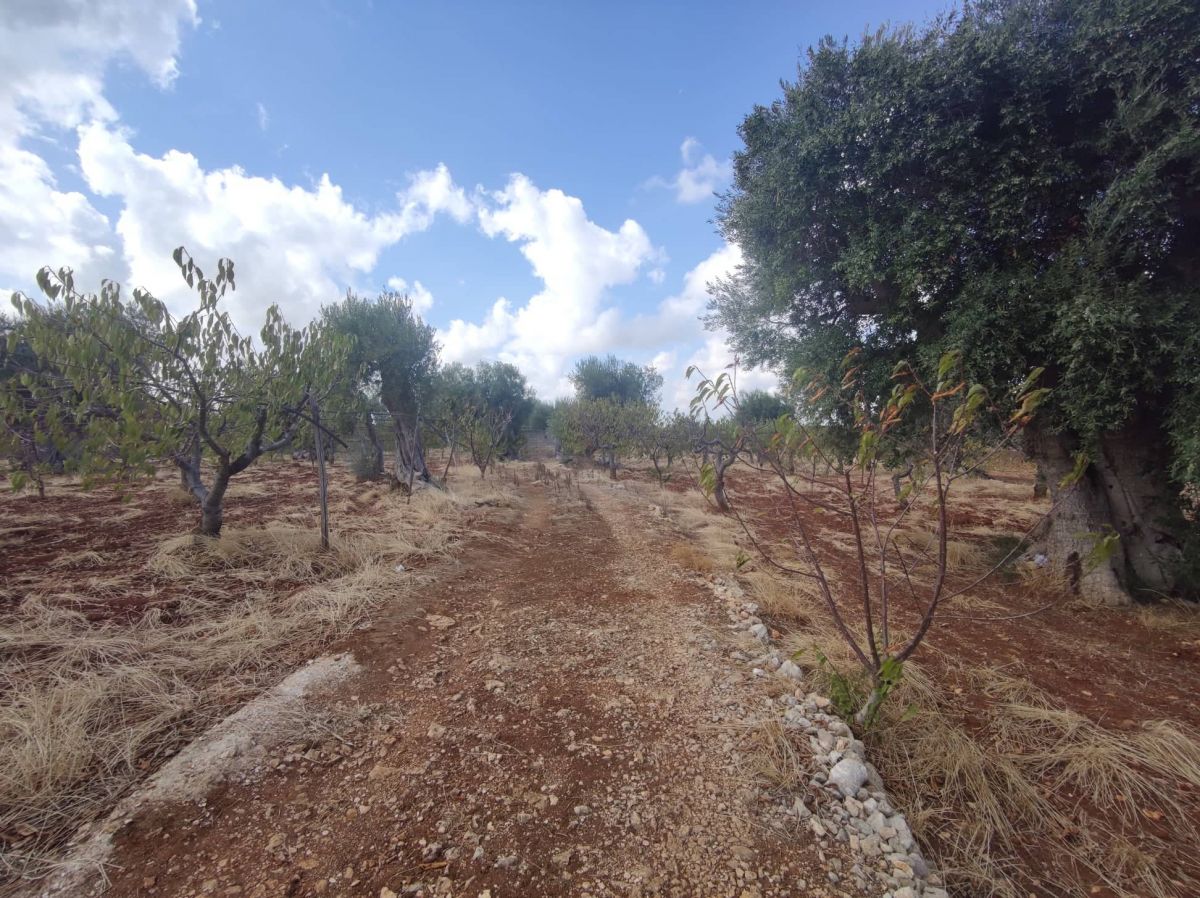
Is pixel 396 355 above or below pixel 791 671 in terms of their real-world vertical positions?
above

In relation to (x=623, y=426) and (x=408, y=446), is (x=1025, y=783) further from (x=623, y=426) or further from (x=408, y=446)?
(x=623, y=426)

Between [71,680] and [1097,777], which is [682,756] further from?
[71,680]

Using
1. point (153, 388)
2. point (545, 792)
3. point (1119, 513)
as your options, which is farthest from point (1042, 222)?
point (153, 388)

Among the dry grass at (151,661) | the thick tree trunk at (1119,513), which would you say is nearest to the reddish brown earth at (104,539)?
the dry grass at (151,661)

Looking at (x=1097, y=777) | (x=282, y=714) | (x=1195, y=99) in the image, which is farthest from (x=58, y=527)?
(x=1195, y=99)

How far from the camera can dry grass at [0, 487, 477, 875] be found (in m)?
2.37

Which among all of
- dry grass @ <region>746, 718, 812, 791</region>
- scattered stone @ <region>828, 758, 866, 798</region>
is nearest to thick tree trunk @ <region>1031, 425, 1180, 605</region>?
scattered stone @ <region>828, 758, 866, 798</region>

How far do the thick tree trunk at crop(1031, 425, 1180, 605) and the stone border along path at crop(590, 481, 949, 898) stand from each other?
5.85 m

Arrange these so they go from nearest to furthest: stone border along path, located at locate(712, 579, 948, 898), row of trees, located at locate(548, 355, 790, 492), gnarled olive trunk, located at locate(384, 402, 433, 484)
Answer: stone border along path, located at locate(712, 579, 948, 898) < gnarled olive trunk, located at locate(384, 402, 433, 484) < row of trees, located at locate(548, 355, 790, 492)

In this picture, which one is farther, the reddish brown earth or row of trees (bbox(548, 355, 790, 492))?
row of trees (bbox(548, 355, 790, 492))

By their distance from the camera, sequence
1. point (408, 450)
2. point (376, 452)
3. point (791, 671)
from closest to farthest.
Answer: point (791, 671) < point (408, 450) < point (376, 452)

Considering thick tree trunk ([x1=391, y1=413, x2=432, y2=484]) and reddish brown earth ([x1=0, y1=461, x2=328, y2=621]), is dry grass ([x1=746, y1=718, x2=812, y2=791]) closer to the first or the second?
reddish brown earth ([x1=0, y1=461, x2=328, y2=621])

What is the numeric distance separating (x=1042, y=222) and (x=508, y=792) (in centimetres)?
866

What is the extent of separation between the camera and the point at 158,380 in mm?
5770
